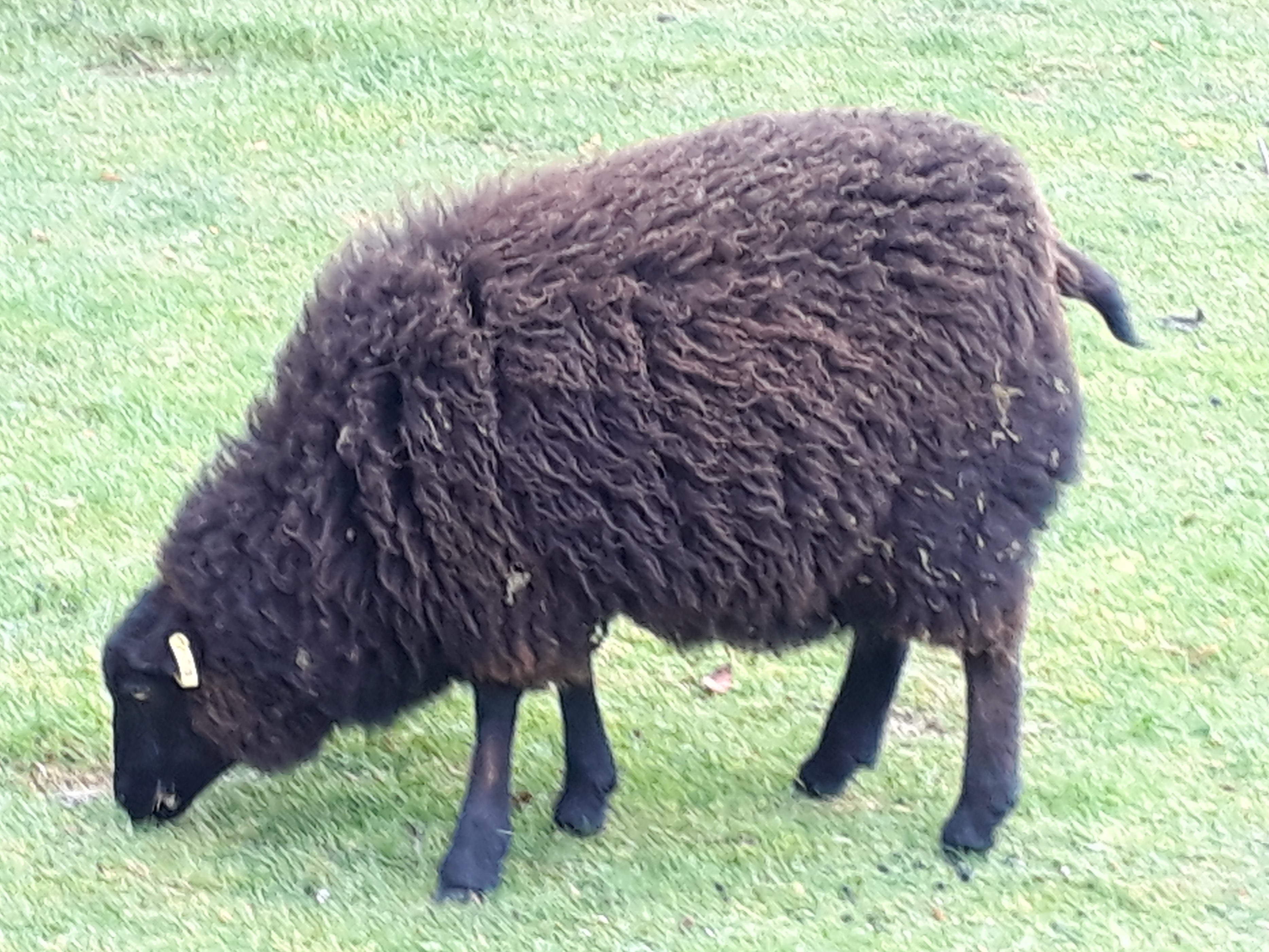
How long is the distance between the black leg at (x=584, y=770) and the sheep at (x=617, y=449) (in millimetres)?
166

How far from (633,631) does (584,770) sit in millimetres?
1253

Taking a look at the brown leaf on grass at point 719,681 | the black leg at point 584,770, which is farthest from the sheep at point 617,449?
the brown leaf on grass at point 719,681

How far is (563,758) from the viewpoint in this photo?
5.84 m

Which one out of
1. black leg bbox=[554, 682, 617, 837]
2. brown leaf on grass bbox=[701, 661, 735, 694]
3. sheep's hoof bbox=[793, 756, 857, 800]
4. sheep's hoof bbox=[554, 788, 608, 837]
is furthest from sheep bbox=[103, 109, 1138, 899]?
brown leaf on grass bbox=[701, 661, 735, 694]

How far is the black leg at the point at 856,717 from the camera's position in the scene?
562 cm

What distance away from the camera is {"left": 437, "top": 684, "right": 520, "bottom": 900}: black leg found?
502 centimetres

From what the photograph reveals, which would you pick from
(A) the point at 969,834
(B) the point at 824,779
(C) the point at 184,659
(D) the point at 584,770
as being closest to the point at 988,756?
(A) the point at 969,834

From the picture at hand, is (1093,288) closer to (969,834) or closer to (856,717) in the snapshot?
(856,717)

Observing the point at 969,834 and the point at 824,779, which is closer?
the point at 969,834

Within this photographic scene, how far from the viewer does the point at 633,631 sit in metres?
6.64

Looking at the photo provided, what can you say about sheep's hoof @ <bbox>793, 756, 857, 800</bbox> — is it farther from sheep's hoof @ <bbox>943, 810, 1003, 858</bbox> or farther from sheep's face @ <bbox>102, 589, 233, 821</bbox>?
sheep's face @ <bbox>102, 589, 233, 821</bbox>

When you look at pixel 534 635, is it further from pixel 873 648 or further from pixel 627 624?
pixel 627 624

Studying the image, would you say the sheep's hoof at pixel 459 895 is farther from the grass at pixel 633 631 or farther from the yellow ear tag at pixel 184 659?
the yellow ear tag at pixel 184 659

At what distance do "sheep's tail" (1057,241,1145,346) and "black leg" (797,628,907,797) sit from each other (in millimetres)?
1098
